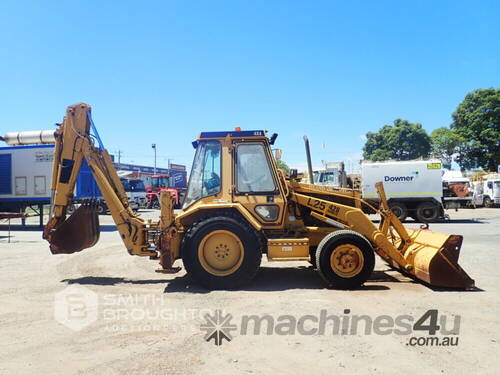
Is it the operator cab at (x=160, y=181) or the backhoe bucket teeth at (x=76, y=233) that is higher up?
the operator cab at (x=160, y=181)

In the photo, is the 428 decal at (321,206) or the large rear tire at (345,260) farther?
the 428 decal at (321,206)

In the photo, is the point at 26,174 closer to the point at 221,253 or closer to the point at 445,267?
the point at 221,253

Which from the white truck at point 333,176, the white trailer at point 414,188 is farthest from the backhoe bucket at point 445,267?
the white truck at point 333,176

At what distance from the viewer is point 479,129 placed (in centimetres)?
3881

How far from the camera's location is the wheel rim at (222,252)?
20.7ft

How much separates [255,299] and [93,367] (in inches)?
102

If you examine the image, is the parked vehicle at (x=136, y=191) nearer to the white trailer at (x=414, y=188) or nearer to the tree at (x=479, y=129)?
the white trailer at (x=414, y=188)

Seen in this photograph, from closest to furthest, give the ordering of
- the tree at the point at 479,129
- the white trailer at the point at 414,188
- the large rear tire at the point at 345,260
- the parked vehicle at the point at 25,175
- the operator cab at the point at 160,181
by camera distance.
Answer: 1. the large rear tire at the point at 345,260
2. the parked vehicle at the point at 25,175
3. the white trailer at the point at 414,188
4. the operator cab at the point at 160,181
5. the tree at the point at 479,129

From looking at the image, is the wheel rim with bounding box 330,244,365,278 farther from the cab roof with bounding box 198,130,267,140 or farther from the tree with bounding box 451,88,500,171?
the tree with bounding box 451,88,500,171

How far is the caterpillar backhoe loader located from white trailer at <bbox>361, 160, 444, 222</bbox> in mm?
12746

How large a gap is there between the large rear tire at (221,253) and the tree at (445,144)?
40156 millimetres

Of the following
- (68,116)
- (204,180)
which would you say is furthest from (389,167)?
(68,116)

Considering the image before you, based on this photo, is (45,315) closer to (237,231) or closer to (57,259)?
(237,231)

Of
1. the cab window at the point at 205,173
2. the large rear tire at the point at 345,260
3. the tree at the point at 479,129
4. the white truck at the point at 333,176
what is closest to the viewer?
the large rear tire at the point at 345,260
